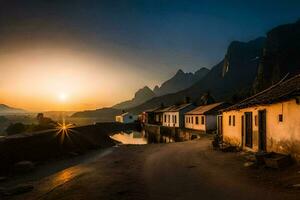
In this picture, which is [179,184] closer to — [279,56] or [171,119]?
[171,119]

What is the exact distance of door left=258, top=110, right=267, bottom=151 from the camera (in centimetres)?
1900

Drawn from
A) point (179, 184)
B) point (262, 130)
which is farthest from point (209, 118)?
point (179, 184)

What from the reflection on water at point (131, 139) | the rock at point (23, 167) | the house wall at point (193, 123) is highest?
the house wall at point (193, 123)

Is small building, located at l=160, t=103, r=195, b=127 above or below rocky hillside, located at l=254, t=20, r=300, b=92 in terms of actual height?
below

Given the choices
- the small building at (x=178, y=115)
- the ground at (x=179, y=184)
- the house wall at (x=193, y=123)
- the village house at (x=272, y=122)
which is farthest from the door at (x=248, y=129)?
the small building at (x=178, y=115)

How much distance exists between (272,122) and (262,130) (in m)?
1.93

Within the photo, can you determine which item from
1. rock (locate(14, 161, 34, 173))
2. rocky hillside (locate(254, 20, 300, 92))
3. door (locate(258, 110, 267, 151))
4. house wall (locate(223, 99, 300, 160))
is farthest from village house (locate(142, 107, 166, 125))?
house wall (locate(223, 99, 300, 160))

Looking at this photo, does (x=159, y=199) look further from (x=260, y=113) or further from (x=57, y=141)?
(x=57, y=141)

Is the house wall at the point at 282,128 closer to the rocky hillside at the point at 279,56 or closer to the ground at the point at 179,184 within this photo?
the ground at the point at 179,184

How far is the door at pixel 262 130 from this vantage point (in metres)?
19.0

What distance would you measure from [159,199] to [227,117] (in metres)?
19.3

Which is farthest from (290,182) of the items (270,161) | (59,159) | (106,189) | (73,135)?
(73,135)

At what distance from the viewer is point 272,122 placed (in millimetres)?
17656

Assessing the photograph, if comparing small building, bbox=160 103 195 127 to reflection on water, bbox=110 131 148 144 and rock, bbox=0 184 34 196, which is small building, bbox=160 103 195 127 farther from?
rock, bbox=0 184 34 196
